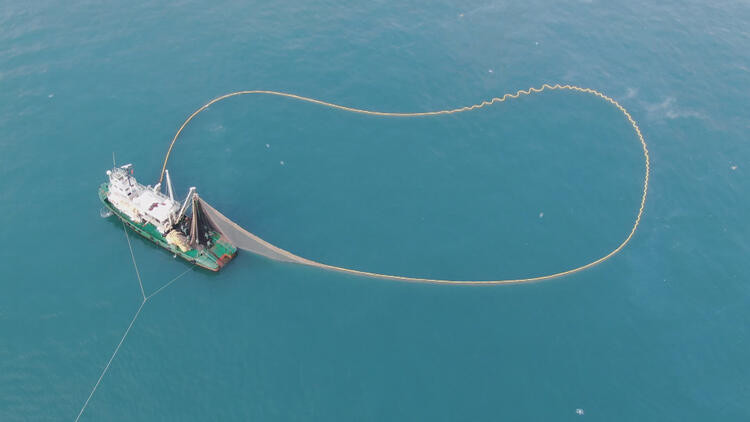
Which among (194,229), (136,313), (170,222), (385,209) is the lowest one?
(136,313)

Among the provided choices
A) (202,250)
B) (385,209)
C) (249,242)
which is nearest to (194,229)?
(202,250)

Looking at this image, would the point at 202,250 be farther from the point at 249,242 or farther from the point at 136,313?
the point at 136,313

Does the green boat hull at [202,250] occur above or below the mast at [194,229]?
below

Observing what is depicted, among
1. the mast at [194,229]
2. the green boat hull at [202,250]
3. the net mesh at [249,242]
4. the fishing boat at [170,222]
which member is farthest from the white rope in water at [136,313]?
the net mesh at [249,242]

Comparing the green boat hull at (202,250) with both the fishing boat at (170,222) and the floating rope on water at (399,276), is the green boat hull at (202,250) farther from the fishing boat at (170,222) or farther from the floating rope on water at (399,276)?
the floating rope on water at (399,276)

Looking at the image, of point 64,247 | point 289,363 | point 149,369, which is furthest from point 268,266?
point 64,247

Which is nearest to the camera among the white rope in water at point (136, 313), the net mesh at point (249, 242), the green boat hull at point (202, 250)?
the white rope in water at point (136, 313)

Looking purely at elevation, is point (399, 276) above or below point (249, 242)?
below

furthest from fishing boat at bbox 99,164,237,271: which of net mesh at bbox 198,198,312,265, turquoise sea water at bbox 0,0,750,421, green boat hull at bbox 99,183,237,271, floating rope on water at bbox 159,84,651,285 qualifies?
floating rope on water at bbox 159,84,651,285
